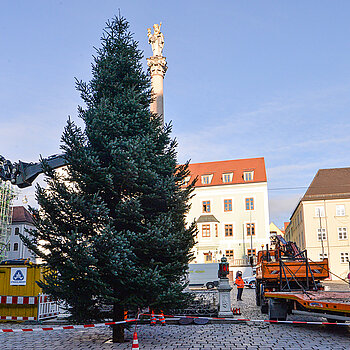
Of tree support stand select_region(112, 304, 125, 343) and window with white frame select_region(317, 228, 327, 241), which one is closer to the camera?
tree support stand select_region(112, 304, 125, 343)

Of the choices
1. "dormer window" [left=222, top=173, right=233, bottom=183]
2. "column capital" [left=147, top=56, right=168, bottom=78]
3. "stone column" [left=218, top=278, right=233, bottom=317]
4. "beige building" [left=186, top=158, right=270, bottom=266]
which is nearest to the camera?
"stone column" [left=218, top=278, right=233, bottom=317]

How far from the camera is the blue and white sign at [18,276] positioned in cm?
1570

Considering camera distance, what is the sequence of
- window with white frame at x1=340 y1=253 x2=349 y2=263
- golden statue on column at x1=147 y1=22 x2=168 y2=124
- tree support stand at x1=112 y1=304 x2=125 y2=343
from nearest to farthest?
1. tree support stand at x1=112 y1=304 x2=125 y2=343
2. golden statue on column at x1=147 y1=22 x2=168 y2=124
3. window with white frame at x1=340 y1=253 x2=349 y2=263

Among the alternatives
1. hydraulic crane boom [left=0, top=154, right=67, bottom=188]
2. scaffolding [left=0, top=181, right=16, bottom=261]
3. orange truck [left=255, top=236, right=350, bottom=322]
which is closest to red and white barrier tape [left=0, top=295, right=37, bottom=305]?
hydraulic crane boom [left=0, top=154, right=67, bottom=188]

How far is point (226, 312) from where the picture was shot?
15.1 meters

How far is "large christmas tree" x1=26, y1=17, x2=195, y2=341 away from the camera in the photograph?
389 inches

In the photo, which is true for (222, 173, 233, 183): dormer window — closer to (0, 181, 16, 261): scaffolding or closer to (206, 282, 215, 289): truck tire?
(206, 282, 215, 289): truck tire

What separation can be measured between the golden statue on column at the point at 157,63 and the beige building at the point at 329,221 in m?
36.8

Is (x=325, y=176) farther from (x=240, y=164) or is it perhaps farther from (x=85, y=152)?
(x=85, y=152)

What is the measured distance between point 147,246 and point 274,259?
1102 centimetres

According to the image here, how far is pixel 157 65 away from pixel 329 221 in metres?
38.8

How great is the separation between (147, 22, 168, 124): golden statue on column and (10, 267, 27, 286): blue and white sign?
12786 mm

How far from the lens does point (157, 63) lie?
27094 mm

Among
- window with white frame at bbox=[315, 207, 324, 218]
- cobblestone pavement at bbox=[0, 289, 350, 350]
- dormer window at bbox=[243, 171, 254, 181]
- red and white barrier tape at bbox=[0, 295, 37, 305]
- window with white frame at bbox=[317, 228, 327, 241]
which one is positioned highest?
dormer window at bbox=[243, 171, 254, 181]
